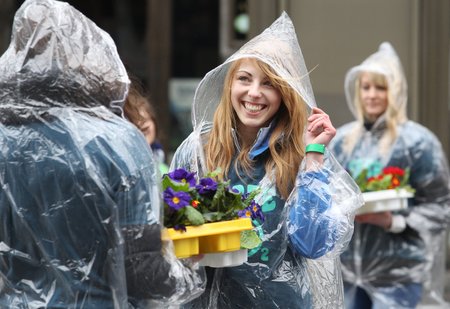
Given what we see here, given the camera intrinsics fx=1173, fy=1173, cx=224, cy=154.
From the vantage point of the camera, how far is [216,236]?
3.63m

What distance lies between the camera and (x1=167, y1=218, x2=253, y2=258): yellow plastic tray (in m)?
3.52

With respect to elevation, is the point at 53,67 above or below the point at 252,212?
above

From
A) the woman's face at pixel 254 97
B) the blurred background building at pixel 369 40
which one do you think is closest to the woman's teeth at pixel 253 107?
the woman's face at pixel 254 97

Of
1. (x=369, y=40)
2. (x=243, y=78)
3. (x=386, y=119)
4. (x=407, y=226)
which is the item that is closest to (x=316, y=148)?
(x=243, y=78)

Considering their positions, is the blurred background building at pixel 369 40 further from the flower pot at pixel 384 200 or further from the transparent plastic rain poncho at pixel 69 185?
the transparent plastic rain poncho at pixel 69 185

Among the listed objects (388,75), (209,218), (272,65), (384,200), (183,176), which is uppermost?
(272,65)

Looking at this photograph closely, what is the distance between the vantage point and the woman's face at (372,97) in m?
6.55

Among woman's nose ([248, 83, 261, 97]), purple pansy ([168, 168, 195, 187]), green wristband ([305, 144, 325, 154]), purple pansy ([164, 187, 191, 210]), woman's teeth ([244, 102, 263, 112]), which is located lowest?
purple pansy ([164, 187, 191, 210])

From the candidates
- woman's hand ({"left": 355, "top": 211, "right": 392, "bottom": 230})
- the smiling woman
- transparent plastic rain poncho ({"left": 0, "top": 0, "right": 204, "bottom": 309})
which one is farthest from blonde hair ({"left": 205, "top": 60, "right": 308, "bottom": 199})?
woman's hand ({"left": 355, "top": 211, "right": 392, "bottom": 230})

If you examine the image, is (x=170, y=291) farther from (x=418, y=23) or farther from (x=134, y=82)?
(x=418, y=23)

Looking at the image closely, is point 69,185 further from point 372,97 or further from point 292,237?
point 372,97

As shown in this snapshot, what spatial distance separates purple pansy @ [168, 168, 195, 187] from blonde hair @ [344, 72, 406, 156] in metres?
2.77

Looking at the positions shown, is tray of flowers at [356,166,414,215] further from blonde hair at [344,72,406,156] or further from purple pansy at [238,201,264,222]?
purple pansy at [238,201,264,222]

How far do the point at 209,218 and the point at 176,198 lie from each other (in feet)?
0.62
